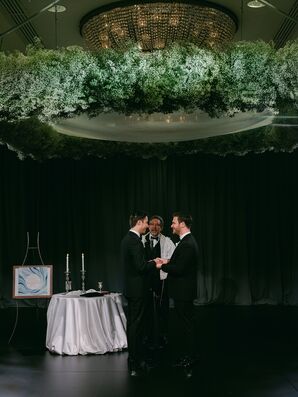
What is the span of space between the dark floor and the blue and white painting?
62 cm

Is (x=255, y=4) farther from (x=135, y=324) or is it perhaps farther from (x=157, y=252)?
(x=135, y=324)

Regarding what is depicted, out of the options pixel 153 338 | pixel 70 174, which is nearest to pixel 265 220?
pixel 70 174

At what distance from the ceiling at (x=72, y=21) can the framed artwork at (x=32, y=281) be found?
2755mm

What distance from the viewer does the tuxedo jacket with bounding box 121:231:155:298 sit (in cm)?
533

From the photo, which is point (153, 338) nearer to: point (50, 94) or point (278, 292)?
point (50, 94)

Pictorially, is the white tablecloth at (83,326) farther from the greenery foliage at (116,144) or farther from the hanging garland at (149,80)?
the hanging garland at (149,80)

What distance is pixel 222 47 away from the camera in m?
4.26

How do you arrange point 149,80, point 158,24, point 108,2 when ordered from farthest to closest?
point 108,2 → point 158,24 → point 149,80

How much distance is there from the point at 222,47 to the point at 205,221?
6.70 metres

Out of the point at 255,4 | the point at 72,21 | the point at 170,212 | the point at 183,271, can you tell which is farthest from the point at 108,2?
the point at 170,212

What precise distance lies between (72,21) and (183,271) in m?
3.17

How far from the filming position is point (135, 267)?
5336 millimetres

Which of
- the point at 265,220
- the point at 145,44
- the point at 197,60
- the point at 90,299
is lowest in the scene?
the point at 90,299

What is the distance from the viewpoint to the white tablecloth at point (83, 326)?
627cm
